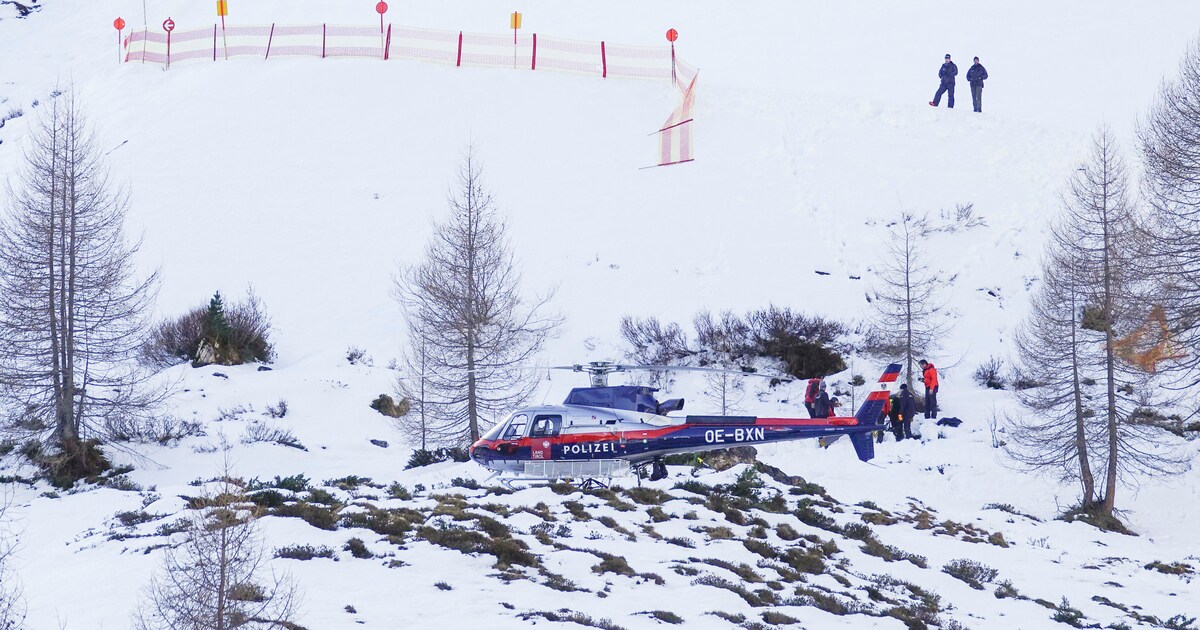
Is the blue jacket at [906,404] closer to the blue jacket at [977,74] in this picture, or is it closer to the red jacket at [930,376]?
the red jacket at [930,376]

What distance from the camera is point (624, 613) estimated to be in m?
13.6

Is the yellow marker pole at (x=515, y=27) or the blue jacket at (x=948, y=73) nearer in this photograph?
the blue jacket at (x=948, y=73)

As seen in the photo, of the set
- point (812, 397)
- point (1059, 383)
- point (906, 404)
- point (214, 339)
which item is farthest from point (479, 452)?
point (214, 339)

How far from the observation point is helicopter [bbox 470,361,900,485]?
18766 millimetres

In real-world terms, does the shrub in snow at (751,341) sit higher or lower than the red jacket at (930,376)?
higher

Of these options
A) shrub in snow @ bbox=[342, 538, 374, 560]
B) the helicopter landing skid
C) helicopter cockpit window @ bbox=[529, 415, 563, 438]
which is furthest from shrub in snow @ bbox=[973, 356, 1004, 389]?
shrub in snow @ bbox=[342, 538, 374, 560]

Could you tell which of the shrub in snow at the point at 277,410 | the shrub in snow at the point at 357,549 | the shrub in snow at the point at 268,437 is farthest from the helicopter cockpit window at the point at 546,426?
the shrub in snow at the point at 277,410

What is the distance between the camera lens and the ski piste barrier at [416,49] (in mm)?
49562

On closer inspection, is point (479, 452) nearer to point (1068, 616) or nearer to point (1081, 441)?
point (1068, 616)

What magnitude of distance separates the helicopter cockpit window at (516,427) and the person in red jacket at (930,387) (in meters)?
14.1

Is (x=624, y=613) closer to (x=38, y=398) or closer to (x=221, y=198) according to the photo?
(x=38, y=398)

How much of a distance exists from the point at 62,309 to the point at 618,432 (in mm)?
13596

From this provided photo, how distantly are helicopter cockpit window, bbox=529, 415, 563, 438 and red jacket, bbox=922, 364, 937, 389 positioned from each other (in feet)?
44.9

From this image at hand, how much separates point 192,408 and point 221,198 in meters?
14.9
